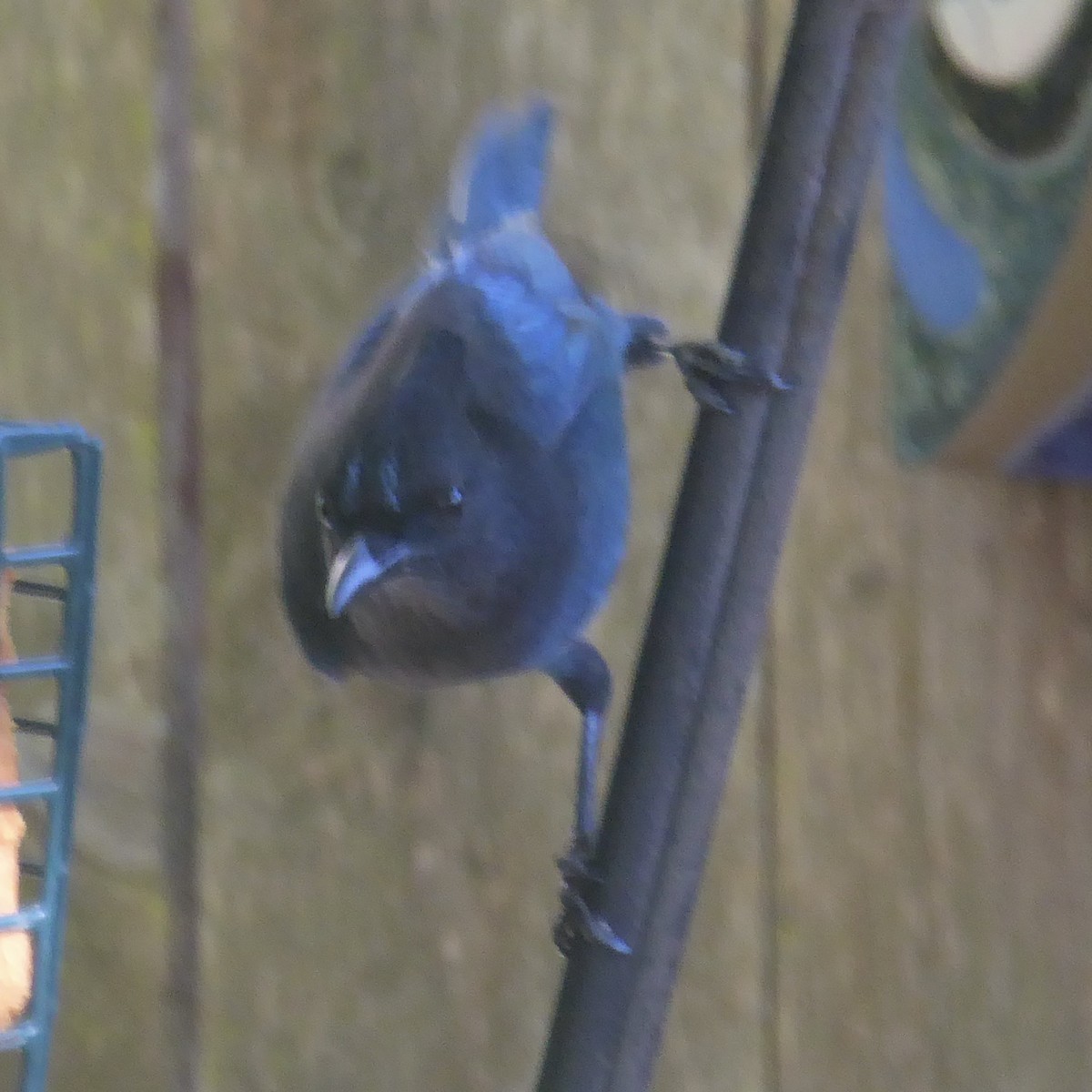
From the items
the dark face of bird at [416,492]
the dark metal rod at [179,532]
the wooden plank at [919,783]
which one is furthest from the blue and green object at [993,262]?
the dark metal rod at [179,532]

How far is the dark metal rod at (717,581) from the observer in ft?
1.32

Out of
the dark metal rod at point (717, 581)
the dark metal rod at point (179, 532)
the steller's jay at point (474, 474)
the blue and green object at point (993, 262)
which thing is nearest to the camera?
the dark metal rod at point (717, 581)

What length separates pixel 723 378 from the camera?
464 millimetres

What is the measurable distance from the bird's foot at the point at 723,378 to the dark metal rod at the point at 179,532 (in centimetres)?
39

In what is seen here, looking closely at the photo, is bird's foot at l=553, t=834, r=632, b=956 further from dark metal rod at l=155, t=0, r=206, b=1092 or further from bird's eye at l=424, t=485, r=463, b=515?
dark metal rod at l=155, t=0, r=206, b=1092

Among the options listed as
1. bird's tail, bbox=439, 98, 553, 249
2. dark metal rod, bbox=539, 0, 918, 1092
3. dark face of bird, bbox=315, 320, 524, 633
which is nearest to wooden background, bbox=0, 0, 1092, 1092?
bird's tail, bbox=439, 98, 553, 249

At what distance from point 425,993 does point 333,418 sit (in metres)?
0.46

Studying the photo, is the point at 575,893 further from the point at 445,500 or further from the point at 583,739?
the point at 445,500

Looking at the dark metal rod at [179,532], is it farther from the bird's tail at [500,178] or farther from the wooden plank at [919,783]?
the wooden plank at [919,783]

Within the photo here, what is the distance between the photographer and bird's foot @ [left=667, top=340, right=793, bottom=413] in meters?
0.42

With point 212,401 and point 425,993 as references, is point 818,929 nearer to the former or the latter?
point 425,993

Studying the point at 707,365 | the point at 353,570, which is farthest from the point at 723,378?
the point at 353,570

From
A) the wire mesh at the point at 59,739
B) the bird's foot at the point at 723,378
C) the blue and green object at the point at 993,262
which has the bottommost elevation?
the wire mesh at the point at 59,739

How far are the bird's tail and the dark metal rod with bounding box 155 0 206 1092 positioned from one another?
0.21 meters
